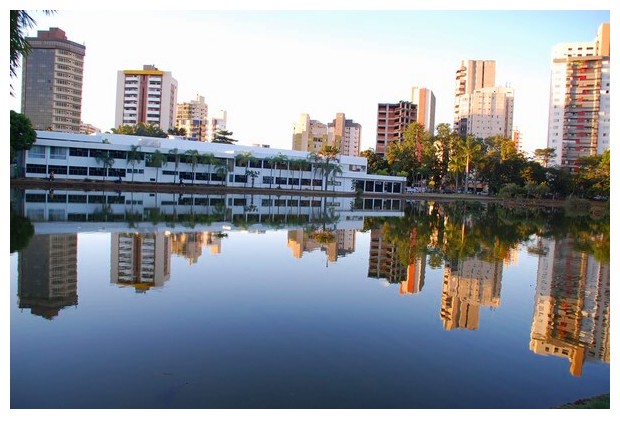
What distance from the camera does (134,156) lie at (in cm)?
5394

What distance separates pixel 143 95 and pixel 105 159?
50408mm

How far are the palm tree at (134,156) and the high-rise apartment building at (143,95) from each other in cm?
4562

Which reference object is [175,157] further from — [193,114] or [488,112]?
[193,114]

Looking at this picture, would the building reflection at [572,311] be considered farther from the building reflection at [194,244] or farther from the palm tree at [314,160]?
the palm tree at [314,160]

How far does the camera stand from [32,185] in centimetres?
4378

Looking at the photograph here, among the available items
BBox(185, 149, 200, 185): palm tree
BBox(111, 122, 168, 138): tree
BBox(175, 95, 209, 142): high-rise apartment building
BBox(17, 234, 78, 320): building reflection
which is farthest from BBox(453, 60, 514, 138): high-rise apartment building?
BBox(17, 234, 78, 320): building reflection

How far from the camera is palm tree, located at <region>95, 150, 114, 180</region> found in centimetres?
5228

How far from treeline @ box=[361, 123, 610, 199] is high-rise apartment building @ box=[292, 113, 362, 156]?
4573 centimetres

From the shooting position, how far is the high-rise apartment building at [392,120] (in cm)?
9844

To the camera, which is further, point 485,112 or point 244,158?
point 485,112

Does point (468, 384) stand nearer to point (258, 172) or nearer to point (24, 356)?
point (24, 356)

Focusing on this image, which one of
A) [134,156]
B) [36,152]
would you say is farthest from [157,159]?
[36,152]

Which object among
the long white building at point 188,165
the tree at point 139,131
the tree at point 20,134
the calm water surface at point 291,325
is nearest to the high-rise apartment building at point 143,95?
the tree at point 139,131

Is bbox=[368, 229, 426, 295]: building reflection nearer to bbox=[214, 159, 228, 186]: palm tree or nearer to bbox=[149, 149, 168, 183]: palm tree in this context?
bbox=[149, 149, 168, 183]: palm tree
